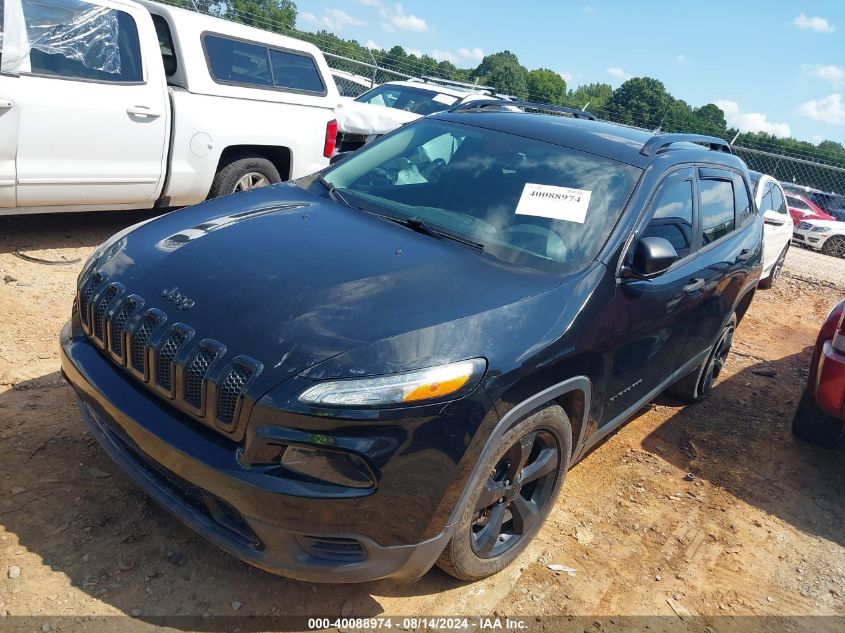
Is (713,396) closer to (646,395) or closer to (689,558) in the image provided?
(646,395)

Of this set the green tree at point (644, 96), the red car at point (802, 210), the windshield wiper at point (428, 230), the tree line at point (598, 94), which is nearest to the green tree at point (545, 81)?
the tree line at point (598, 94)

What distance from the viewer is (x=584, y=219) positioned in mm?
3143

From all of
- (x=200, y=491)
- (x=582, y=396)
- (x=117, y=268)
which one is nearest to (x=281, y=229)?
(x=117, y=268)

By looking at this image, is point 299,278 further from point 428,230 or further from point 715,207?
point 715,207

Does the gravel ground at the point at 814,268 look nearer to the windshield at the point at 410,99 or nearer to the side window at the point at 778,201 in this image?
the side window at the point at 778,201

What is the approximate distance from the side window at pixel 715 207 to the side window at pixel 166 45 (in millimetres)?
4564

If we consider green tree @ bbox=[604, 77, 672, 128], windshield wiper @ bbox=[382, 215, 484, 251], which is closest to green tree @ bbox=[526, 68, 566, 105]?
green tree @ bbox=[604, 77, 672, 128]

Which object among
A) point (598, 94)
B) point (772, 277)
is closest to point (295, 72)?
point (772, 277)

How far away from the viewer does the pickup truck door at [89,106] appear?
4953mm

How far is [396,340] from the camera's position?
2285 millimetres

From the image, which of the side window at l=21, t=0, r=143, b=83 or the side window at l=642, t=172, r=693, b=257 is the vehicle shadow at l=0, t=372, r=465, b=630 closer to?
the side window at l=642, t=172, r=693, b=257

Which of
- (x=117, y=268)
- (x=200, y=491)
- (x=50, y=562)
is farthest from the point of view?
(x=117, y=268)

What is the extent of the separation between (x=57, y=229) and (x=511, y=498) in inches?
202

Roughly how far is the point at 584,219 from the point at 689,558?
5.64ft
